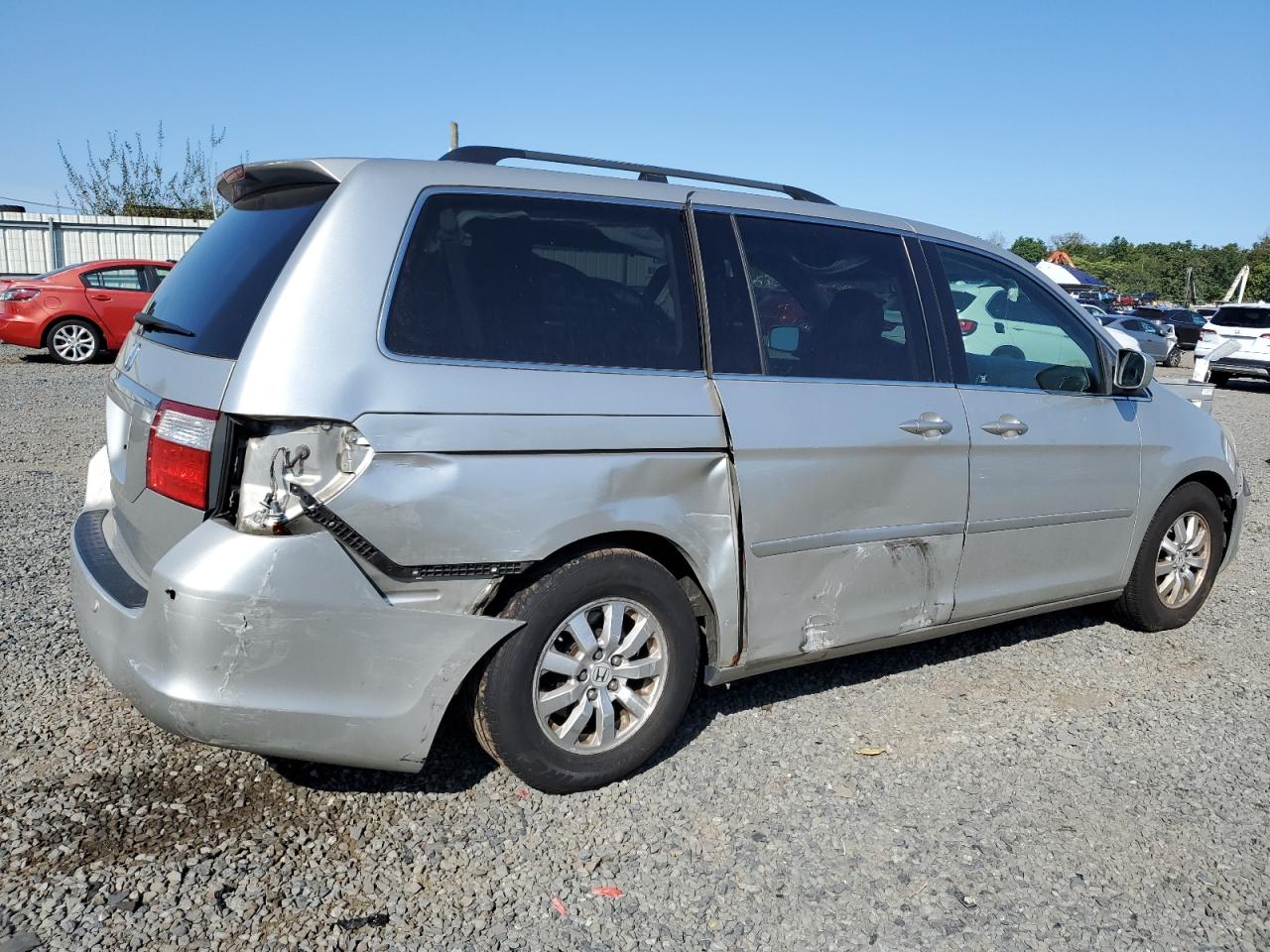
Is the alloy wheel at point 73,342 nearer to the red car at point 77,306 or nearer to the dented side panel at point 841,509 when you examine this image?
the red car at point 77,306

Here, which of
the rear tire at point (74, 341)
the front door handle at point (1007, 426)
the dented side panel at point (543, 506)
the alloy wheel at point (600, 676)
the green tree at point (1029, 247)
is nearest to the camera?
the dented side panel at point (543, 506)

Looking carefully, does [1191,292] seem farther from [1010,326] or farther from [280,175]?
[280,175]

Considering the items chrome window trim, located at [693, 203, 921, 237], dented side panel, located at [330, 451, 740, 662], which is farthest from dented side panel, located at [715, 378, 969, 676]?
chrome window trim, located at [693, 203, 921, 237]

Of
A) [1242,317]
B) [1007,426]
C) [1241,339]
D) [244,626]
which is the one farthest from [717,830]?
[1242,317]

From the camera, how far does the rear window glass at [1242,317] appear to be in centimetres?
2089

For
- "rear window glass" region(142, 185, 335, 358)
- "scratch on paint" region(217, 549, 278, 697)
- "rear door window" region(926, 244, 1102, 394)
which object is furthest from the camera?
"rear door window" region(926, 244, 1102, 394)

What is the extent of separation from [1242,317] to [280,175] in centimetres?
2260

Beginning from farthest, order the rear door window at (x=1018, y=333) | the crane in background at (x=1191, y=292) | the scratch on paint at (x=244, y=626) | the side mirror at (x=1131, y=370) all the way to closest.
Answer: the crane in background at (x=1191, y=292)
the side mirror at (x=1131, y=370)
the rear door window at (x=1018, y=333)
the scratch on paint at (x=244, y=626)

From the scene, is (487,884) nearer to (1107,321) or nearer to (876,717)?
(876,717)

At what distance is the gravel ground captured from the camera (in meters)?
2.65

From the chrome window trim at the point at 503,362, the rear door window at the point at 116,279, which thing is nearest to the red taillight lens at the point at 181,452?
the chrome window trim at the point at 503,362

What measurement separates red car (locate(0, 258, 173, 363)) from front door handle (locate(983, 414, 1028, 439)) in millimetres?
13870

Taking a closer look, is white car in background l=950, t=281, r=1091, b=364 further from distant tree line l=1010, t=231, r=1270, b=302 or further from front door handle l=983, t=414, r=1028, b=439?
distant tree line l=1010, t=231, r=1270, b=302

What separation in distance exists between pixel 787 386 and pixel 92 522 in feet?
7.69
